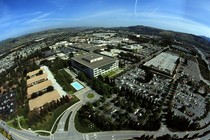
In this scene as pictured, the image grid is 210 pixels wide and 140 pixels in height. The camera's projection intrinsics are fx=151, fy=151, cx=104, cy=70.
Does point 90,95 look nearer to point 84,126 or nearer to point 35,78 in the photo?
point 84,126

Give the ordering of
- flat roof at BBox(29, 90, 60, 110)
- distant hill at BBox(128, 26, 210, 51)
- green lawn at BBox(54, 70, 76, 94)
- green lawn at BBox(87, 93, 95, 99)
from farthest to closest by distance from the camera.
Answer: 1. distant hill at BBox(128, 26, 210, 51)
2. green lawn at BBox(54, 70, 76, 94)
3. green lawn at BBox(87, 93, 95, 99)
4. flat roof at BBox(29, 90, 60, 110)

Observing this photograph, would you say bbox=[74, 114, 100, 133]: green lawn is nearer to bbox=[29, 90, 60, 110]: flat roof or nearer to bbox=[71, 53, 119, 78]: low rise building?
bbox=[29, 90, 60, 110]: flat roof

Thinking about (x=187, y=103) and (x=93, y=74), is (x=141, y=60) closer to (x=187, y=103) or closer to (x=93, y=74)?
(x=93, y=74)

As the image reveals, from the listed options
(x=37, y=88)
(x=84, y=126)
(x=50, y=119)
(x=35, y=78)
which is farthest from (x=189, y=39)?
(x=50, y=119)

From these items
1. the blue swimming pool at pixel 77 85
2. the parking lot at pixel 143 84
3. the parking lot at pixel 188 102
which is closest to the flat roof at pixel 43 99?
the blue swimming pool at pixel 77 85

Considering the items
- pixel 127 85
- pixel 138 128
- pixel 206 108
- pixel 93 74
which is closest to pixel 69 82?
pixel 93 74

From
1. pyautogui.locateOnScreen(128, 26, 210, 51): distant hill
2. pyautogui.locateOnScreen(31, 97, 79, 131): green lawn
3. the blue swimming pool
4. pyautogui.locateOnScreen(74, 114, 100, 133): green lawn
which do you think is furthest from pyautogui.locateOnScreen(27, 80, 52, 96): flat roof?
pyautogui.locateOnScreen(128, 26, 210, 51): distant hill

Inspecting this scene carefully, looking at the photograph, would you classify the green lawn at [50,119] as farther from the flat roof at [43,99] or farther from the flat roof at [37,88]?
the flat roof at [37,88]
